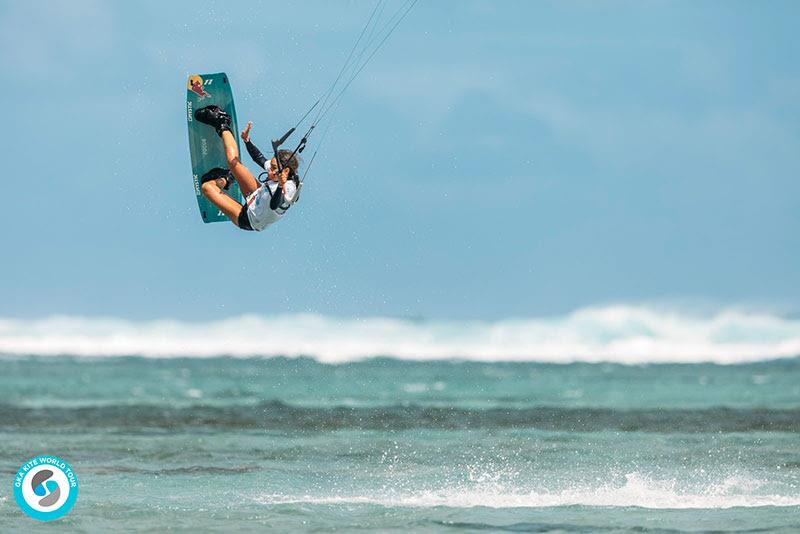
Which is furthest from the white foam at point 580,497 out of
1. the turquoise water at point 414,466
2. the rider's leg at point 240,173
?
the rider's leg at point 240,173

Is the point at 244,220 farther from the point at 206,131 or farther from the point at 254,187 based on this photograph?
the point at 206,131

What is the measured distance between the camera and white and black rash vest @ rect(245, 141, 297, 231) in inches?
507

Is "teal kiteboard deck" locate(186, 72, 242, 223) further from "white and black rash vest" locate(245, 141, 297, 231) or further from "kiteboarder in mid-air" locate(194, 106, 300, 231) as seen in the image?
"white and black rash vest" locate(245, 141, 297, 231)

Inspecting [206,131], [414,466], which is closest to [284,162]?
[206,131]

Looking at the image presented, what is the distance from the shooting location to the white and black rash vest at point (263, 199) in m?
12.9

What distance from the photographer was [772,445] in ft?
74.2

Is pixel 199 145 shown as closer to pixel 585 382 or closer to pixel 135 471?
pixel 135 471

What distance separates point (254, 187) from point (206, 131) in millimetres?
1752

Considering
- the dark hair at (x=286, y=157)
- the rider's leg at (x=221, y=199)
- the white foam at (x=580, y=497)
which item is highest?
the dark hair at (x=286, y=157)

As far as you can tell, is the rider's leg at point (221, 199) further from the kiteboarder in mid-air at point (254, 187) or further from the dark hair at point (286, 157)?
the dark hair at point (286, 157)

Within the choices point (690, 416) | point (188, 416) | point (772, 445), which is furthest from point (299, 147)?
point (690, 416)

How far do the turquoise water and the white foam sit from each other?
0.10ft

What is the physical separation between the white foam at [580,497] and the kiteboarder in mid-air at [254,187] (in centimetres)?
392

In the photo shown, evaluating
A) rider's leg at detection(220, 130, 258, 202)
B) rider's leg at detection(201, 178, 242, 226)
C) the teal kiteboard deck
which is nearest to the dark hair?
rider's leg at detection(220, 130, 258, 202)
